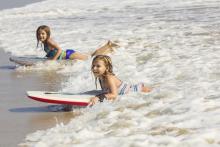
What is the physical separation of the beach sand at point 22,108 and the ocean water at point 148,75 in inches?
7.3

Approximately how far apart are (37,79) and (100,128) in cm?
396

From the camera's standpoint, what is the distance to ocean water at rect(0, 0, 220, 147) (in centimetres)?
597

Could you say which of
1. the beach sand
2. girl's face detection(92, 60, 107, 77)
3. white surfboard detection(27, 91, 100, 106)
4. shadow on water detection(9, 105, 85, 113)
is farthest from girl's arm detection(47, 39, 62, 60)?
girl's face detection(92, 60, 107, 77)

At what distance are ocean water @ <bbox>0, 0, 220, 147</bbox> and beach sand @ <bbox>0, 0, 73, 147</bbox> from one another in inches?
7.3

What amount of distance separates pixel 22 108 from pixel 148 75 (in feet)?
8.55

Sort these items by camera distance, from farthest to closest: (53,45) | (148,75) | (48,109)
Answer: (53,45), (148,75), (48,109)

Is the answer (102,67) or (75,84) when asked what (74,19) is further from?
(102,67)

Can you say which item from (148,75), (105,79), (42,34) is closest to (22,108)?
(105,79)

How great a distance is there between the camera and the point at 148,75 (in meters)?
9.51

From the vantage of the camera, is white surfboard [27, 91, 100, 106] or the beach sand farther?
white surfboard [27, 91, 100, 106]

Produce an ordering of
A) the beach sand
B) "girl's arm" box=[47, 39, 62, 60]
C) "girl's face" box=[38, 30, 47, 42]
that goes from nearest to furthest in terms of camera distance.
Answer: the beach sand < "girl's face" box=[38, 30, 47, 42] < "girl's arm" box=[47, 39, 62, 60]

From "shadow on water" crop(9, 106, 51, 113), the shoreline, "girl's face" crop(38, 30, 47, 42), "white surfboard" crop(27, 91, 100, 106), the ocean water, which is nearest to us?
the ocean water

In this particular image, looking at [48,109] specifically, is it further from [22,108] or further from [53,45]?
[53,45]

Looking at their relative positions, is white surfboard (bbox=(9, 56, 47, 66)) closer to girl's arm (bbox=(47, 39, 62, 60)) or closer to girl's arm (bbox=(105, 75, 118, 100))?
girl's arm (bbox=(47, 39, 62, 60))
